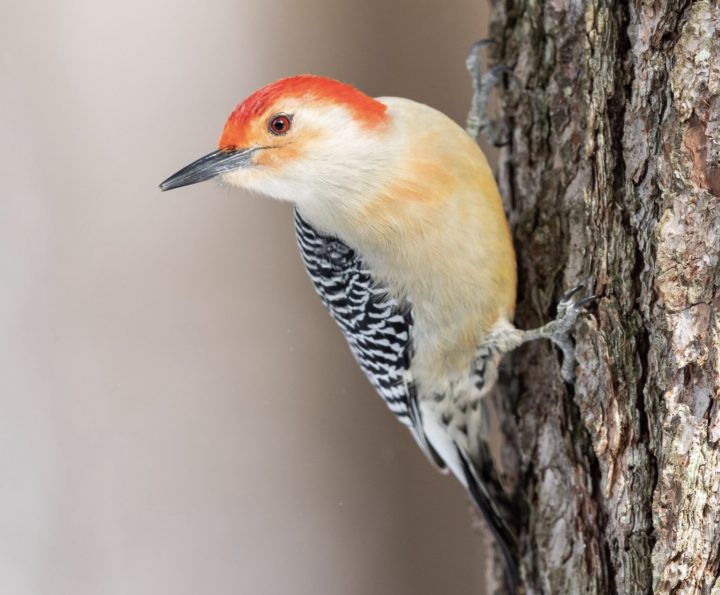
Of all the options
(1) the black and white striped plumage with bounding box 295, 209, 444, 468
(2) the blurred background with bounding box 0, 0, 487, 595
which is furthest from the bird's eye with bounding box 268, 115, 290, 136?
(2) the blurred background with bounding box 0, 0, 487, 595

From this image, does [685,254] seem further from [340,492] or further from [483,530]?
[340,492]

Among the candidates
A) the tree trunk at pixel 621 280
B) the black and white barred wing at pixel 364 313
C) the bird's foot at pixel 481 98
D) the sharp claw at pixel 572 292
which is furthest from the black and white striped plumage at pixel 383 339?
the bird's foot at pixel 481 98

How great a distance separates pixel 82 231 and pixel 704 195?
1730 millimetres

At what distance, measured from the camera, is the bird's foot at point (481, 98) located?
245cm

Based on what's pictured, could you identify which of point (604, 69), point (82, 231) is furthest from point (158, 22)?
point (604, 69)

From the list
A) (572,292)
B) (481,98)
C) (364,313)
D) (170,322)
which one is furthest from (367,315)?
(481,98)

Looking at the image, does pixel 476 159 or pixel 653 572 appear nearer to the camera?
pixel 653 572

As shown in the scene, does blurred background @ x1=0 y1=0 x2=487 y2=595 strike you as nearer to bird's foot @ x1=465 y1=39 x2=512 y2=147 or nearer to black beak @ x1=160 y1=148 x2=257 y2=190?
bird's foot @ x1=465 y1=39 x2=512 y2=147

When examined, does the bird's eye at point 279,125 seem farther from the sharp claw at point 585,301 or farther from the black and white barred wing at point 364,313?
the sharp claw at point 585,301

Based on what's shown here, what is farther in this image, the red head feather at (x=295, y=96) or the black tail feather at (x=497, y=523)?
the black tail feather at (x=497, y=523)

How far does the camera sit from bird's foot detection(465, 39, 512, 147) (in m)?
2.45

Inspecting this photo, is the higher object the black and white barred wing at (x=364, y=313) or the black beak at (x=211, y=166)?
the black beak at (x=211, y=166)

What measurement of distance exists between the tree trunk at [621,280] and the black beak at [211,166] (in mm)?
806

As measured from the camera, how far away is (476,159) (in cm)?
221
